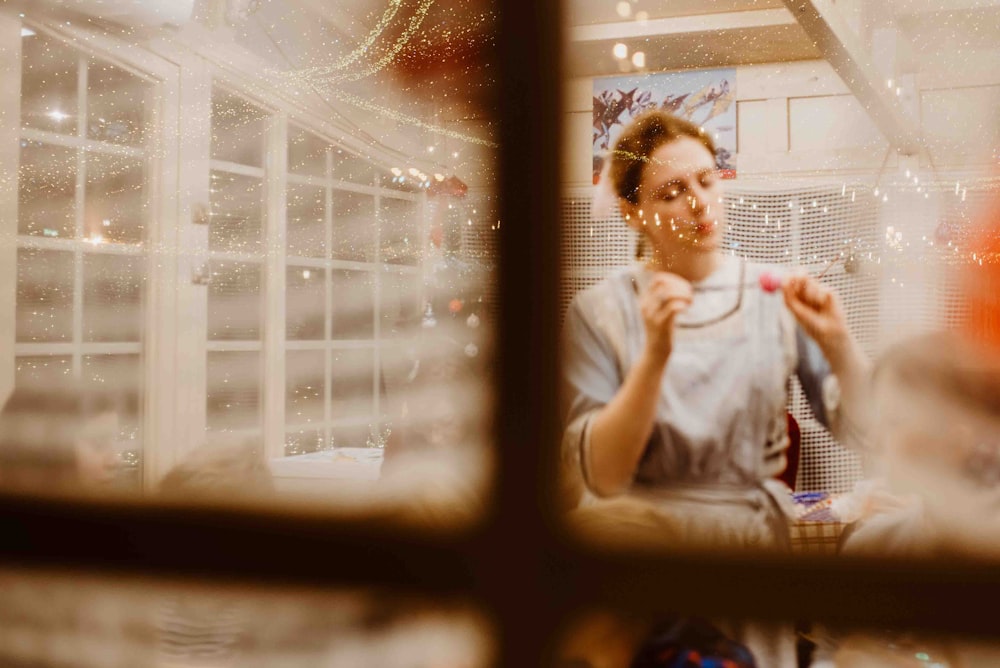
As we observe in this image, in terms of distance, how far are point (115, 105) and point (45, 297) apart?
0.94ft

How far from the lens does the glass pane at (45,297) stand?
3.78ft

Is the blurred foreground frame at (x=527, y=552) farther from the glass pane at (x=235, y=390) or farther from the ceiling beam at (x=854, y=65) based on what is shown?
the ceiling beam at (x=854, y=65)

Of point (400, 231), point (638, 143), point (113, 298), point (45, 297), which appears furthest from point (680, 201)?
point (45, 297)

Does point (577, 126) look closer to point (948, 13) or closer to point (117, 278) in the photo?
point (948, 13)

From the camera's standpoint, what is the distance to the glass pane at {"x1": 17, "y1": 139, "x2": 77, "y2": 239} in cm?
119

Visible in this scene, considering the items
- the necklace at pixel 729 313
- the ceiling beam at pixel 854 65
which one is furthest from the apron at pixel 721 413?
the ceiling beam at pixel 854 65

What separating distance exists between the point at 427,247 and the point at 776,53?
45 cm

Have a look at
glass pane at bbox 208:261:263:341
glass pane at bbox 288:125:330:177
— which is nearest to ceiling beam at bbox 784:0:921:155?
glass pane at bbox 288:125:330:177

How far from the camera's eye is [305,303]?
1.10 m

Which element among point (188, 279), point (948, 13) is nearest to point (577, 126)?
point (948, 13)

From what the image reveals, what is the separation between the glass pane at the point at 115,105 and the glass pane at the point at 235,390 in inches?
13.0

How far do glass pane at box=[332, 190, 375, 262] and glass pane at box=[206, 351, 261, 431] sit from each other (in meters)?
0.19

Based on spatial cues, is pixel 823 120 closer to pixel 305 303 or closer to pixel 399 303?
pixel 399 303

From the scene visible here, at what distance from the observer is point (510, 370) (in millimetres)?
951
